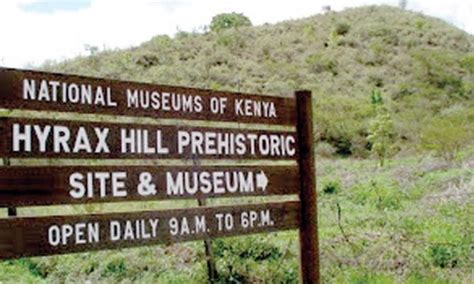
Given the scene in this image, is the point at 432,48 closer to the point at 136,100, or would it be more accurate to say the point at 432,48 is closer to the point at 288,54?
the point at 288,54

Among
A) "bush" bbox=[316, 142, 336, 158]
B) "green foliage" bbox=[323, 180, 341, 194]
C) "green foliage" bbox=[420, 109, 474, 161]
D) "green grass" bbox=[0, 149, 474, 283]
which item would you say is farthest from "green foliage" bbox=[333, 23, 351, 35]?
"green grass" bbox=[0, 149, 474, 283]

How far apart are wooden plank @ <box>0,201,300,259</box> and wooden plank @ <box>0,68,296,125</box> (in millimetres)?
624

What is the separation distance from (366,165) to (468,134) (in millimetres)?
4276

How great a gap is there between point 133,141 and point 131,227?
517mm

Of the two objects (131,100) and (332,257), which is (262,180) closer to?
(131,100)

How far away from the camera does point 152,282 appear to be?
8.15m

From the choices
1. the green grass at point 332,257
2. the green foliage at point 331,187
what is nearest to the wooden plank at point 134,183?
the green grass at point 332,257

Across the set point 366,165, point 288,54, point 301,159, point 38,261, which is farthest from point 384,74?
point 301,159

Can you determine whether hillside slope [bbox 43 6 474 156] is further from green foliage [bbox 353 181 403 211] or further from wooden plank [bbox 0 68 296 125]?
wooden plank [bbox 0 68 296 125]

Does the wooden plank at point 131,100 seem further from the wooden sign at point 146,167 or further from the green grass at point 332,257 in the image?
the green grass at point 332,257

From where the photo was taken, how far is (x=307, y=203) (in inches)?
221

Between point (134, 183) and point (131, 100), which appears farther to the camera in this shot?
point (131, 100)

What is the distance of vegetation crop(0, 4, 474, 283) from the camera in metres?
8.40

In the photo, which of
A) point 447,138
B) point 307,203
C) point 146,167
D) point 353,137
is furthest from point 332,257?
point 353,137
